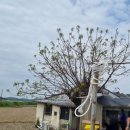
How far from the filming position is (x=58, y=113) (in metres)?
29.7

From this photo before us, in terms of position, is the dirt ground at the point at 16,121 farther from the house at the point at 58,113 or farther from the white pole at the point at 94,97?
the white pole at the point at 94,97

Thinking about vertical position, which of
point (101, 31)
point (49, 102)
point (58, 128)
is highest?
point (101, 31)

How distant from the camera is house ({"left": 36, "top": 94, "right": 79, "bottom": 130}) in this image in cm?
2842

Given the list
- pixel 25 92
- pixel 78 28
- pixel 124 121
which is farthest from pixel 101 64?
pixel 25 92

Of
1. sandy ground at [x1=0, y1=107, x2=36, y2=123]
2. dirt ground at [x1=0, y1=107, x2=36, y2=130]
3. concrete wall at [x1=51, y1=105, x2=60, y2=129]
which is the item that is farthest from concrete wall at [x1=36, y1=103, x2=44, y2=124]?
sandy ground at [x1=0, y1=107, x2=36, y2=123]

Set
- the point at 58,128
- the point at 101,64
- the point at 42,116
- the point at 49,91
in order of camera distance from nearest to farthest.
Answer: the point at 101,64
the point at 49,91
the point at 58,128
the point at 42,116

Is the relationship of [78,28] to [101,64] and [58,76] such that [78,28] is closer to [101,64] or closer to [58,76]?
[58,76]

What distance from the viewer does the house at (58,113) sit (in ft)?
93.2

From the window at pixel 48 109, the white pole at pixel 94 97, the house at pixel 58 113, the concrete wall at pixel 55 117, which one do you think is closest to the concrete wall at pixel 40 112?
the house at pixel 58 113

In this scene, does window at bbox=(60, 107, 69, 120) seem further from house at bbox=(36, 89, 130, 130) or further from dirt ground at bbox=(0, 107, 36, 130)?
dirt ground at bbox=(0, 107, 36, 130)

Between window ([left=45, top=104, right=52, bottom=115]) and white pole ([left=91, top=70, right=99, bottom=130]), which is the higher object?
window ([left=45, top=104, right=52, bottom=115])

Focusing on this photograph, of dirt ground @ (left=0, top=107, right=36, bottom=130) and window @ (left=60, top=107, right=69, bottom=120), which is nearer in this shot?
dirt ground @ (left=0, top=107, right=36, bottom=130)

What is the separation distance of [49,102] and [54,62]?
7045mm

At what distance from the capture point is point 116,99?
25688 millimetres
